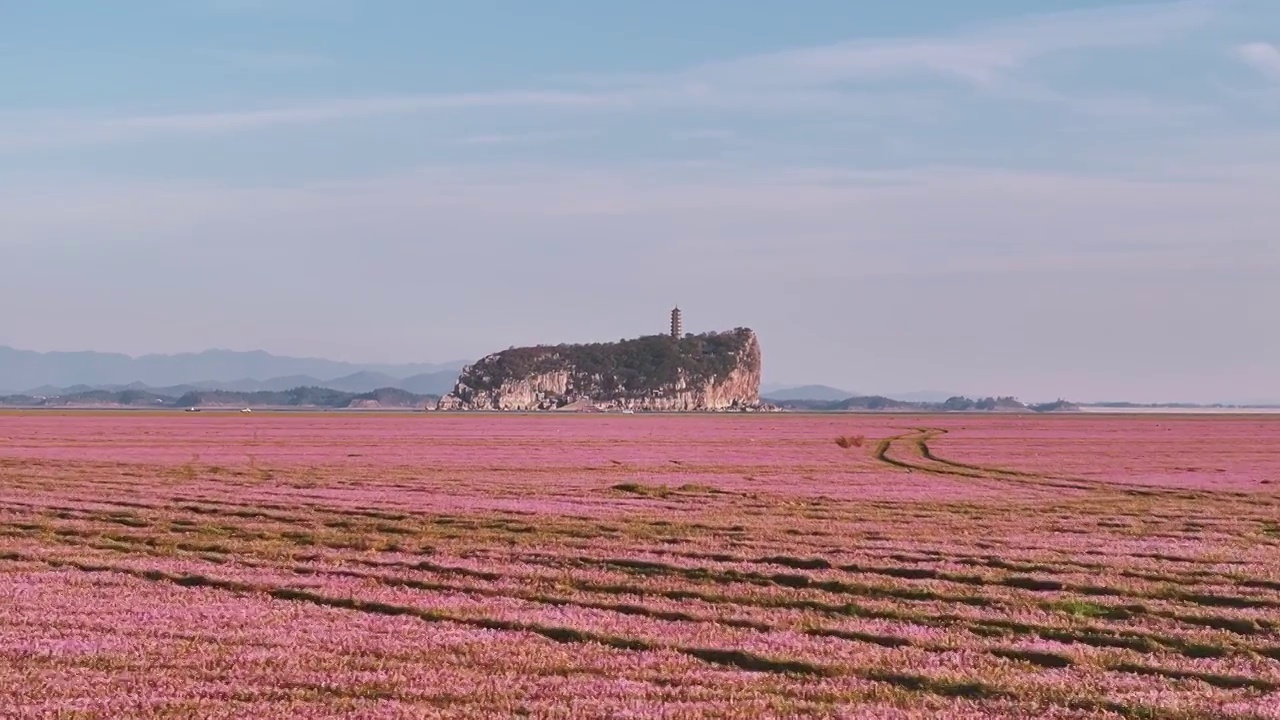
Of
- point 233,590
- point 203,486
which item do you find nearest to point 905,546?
point 233,590

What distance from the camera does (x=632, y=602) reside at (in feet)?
58.3

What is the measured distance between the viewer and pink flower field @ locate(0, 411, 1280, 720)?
12.1 meters

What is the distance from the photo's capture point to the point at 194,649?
45.8ft

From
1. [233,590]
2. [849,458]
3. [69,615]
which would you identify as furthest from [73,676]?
[849,458]

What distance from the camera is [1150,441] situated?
9525cm

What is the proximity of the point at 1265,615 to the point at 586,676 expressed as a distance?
9.28 metres

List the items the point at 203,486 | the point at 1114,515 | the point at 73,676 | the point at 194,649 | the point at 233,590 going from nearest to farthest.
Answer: the point at 73,676 < the point at 194,649 < the point at 233,590 < the point at 1114,515 < the point at 203,486

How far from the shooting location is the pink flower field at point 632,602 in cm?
1212

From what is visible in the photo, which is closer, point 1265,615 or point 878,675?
point 878,675

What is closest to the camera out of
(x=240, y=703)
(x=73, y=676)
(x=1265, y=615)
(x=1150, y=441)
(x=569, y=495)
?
(x=240, y=703)

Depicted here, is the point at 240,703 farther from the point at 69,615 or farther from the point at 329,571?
the point at 329,571

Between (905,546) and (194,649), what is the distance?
Result: 47.3 feet

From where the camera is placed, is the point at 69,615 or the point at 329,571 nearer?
the point at 69,615

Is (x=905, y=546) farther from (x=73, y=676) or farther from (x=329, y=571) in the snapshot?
(x=73, y=676)
